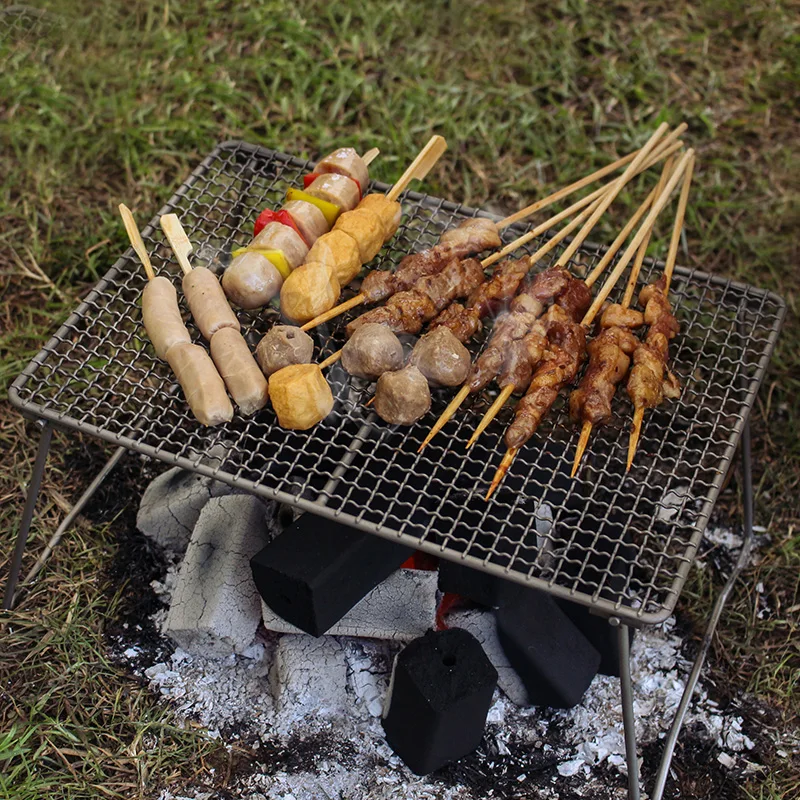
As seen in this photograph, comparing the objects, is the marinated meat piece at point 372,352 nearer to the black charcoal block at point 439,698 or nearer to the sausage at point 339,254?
the sausage at point 339,254

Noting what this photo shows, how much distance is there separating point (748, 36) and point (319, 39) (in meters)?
3.38

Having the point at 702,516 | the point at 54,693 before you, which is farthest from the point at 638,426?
the point at 54,693

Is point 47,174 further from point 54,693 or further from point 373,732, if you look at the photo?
point 373,732

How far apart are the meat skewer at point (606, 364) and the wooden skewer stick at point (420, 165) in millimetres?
1097

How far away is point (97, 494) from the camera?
4.80 m

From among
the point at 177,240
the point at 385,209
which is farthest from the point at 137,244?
the point at 385,209

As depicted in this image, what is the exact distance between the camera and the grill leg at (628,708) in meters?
3.25

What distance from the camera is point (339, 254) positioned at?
397cm

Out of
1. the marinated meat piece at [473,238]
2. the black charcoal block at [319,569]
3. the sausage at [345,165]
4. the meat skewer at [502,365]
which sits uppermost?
the sausage at [345,165]

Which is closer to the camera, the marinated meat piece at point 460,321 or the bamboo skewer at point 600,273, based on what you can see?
the bamboo skewer at point 600,273

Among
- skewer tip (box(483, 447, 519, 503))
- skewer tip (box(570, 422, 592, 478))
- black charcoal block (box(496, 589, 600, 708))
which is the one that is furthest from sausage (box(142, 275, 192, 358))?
black charcoal block (box(496, 589, 600, 708))

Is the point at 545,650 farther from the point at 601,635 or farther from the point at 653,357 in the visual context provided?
the point at 653,357

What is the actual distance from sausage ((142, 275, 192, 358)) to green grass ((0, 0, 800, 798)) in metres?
1.36

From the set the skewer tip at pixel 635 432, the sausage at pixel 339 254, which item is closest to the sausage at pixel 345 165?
the sausage at pixel 339 254
